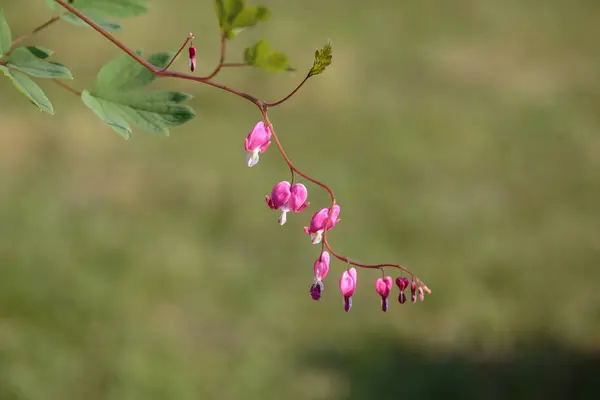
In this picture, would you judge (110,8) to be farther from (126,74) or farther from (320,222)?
(320,222)

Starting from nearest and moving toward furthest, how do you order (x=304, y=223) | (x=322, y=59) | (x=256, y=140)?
1. (x=322, y=59)
2. (x=256, y=140)
3. (x=304, y=223)

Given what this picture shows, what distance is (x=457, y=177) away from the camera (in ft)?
17.9

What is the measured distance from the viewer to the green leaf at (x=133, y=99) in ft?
2.95

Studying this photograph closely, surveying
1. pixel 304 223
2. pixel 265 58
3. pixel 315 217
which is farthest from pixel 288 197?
pixel 304 223

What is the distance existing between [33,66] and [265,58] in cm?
25

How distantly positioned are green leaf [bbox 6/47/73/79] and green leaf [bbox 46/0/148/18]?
16 centimetres

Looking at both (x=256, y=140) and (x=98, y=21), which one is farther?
(x=98, y=21)

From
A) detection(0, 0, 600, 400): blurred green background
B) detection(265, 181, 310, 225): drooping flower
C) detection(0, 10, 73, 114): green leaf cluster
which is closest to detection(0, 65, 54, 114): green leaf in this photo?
detection(0, 10, 73, 114): green leaf cluster

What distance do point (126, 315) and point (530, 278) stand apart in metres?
2.19

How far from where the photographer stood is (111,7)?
1052 millimetres

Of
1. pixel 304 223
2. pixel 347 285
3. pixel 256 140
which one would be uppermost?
pixel 304 223

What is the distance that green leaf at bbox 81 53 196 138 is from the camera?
90 cm

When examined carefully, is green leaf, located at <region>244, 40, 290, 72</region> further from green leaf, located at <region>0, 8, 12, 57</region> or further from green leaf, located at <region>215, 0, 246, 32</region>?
green leaf, located at <region>0, 8, 12, 57</region>

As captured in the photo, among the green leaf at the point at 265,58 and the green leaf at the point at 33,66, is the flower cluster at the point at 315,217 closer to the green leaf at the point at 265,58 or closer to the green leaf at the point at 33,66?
the green leaf at the point at 265,58
